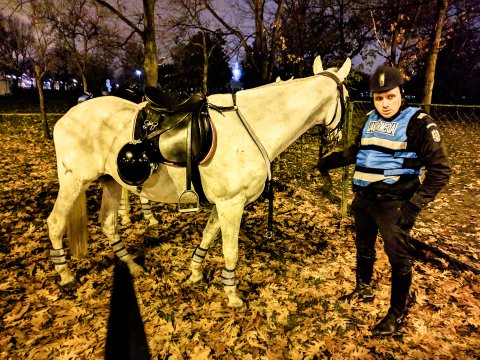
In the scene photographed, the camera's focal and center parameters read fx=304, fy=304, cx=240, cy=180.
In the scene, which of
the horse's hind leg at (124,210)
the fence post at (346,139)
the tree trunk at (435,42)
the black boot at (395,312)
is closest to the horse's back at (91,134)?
the horse's hind leg at (124,210)

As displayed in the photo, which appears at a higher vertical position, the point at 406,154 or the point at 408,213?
the point at 406,154

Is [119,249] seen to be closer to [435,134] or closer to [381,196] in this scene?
[381,196]

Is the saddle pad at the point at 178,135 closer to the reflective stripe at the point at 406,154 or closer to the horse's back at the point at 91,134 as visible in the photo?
the horse's back at the point at 91,134

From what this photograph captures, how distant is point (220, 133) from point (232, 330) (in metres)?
2.10

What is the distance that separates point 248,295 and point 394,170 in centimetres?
225

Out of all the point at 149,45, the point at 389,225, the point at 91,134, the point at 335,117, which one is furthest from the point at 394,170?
the point at 149,45

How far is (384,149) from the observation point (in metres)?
2.86

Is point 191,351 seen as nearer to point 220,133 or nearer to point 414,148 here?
point 220,133

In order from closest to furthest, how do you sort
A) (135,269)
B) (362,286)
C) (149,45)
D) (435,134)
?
1. (435,134)
2. (362,286)
3. (135,269)
4. (149,45)

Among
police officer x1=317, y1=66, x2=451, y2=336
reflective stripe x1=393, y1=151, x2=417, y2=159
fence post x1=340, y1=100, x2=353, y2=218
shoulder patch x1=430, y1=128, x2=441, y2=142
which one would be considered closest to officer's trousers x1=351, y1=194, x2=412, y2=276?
police officer x1=317, y1=66, x2=451, y2=336

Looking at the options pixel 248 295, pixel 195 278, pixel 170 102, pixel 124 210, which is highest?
pixel 170 102

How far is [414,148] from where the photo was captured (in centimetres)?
271

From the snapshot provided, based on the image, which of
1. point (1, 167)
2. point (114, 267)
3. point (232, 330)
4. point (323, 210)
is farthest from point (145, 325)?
point (1, 167)

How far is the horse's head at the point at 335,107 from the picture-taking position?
3.28 metres
